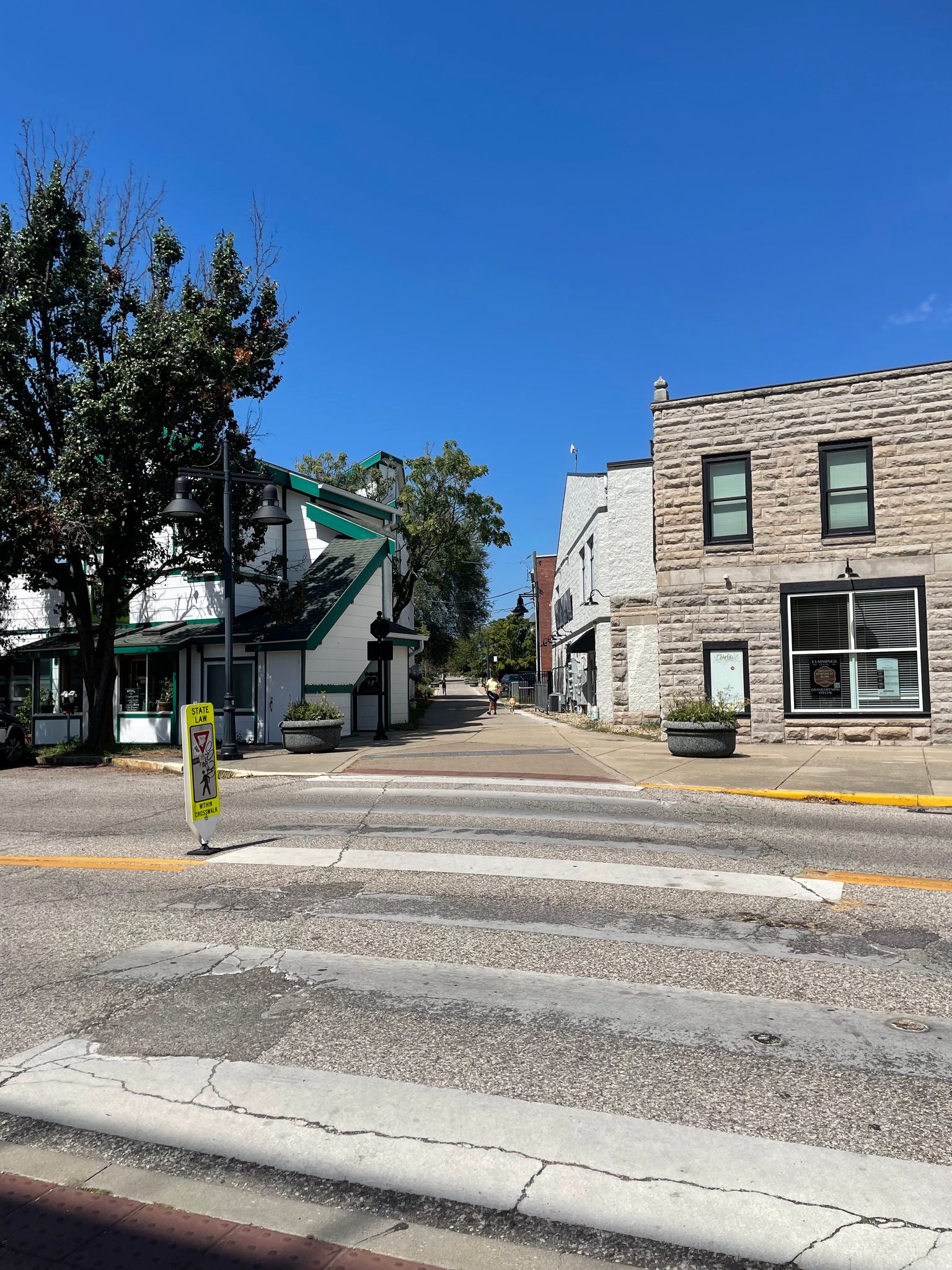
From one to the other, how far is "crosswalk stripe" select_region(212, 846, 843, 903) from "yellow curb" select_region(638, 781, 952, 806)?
4.87 meters

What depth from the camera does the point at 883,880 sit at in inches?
286

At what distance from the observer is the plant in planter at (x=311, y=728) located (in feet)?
61.4

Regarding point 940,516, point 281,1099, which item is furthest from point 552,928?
point 940,516

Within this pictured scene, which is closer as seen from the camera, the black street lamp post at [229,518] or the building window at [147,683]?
the black street lamp post at [229,518]

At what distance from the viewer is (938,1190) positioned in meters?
3.04

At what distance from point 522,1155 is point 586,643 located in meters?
27.5

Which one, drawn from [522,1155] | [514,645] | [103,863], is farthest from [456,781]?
[514,645]

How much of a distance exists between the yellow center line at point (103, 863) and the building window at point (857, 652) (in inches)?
575

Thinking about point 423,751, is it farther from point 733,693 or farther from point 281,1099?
point 281,1099

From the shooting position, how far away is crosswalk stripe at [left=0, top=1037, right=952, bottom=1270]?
2883mm

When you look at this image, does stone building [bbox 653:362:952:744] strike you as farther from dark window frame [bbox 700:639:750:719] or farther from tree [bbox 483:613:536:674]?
tree [bbox 483:613:536:674]

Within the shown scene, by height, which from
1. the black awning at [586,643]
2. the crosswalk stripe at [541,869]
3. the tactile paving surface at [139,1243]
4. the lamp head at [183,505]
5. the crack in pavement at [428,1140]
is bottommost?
the tactile paving surface at [139,1243]

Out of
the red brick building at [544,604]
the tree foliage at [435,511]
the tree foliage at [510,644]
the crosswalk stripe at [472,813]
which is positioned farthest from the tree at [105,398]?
the tree foliage at [510,644]

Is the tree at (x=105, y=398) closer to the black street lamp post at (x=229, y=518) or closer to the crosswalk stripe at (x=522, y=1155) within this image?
the black street lamp post at (x=229, y=518)
